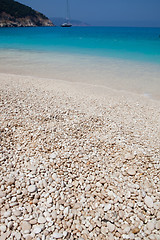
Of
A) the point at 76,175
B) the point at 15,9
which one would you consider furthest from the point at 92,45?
the point at 15,9

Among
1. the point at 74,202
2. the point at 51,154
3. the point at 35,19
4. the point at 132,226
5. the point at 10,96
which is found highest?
the point at 35,19

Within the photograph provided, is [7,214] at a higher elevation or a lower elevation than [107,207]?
higher

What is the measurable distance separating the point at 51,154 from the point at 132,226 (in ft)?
7.23

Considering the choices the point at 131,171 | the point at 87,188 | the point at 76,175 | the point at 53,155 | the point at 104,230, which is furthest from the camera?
the point at 53,155

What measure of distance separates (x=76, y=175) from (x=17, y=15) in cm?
12770

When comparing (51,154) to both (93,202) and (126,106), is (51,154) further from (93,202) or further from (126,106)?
(126,106)

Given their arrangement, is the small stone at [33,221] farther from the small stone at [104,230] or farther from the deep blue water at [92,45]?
the deep blue water at [92,45]

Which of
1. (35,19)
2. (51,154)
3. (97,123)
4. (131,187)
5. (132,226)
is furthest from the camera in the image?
(35,19)

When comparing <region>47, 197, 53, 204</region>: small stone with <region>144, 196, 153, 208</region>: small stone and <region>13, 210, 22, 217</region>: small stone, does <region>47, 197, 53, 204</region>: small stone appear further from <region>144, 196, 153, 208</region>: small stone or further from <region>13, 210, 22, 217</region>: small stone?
<region>144, 196, 153, 208</region>: small stone

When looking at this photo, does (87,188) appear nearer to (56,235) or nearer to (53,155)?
(56,235)

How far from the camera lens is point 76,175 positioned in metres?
3.68

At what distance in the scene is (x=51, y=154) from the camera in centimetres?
409

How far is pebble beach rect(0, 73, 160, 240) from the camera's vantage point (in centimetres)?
288

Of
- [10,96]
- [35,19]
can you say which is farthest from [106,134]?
[35,19]
